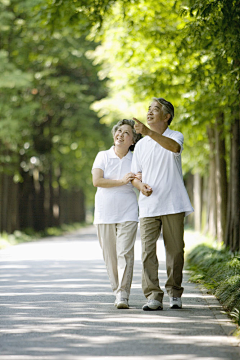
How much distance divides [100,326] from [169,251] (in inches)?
58.1

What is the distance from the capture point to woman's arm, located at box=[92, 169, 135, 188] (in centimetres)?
760

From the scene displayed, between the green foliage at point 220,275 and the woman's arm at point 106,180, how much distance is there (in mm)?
1775

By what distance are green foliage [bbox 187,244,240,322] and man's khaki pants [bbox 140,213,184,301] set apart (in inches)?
26.9

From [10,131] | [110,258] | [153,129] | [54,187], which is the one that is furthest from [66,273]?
[54,187]

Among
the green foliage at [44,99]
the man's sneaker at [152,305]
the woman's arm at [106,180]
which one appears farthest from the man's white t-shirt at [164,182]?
the green foliage at [44,99]

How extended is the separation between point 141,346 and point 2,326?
5.44 ft

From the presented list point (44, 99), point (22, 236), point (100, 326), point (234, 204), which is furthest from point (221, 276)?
point (44, 99)

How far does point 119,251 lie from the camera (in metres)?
7.70

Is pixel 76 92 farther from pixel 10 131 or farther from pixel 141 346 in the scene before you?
pixel 141 346

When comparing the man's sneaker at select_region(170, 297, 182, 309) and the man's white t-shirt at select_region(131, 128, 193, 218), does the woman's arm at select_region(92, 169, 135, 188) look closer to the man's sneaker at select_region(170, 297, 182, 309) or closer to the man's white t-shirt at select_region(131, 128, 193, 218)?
the man's white t-shirt at select_region(131, 128, 193, 218)

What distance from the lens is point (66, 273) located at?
12.3 m

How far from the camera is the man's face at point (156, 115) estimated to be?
24.5 ft

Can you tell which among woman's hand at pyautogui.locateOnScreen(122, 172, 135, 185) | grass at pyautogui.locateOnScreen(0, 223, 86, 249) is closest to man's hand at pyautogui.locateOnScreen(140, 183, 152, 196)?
woman's hand at pyautogui.locateOnScreen(122, 172, 135, 185)

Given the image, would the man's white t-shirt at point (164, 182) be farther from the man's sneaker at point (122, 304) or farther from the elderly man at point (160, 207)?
the man's sneaker at point (122, 304)
